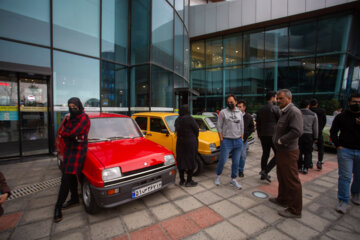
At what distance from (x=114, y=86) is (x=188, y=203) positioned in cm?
739

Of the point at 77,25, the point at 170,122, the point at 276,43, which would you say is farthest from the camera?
the point at 276,43

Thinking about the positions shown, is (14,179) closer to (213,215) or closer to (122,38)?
(213,215)

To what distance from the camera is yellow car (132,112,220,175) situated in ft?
13.5

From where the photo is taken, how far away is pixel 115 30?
8617 mm

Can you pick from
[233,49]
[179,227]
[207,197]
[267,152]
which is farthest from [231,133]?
[233,49]

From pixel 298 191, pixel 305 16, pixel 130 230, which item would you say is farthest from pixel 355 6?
pixel 130 230

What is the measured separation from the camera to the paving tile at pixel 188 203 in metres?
2.83

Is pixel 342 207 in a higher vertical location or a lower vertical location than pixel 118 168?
lower

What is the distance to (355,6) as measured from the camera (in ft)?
40.1

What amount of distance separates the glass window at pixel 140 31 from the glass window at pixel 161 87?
0.98 metres

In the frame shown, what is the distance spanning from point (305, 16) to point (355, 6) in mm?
3013

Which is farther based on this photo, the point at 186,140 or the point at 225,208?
the point at 186,140

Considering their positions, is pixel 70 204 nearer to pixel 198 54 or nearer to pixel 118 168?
pixel 118 168

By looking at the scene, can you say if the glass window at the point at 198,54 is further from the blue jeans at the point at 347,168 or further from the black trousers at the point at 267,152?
the blue jeans at the point at 347,168
